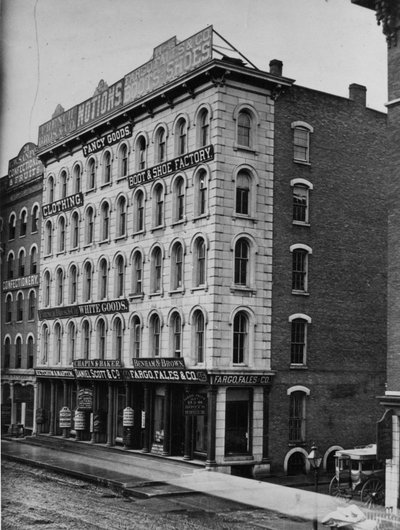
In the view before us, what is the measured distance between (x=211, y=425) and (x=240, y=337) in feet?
12.2

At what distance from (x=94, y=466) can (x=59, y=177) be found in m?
17.9

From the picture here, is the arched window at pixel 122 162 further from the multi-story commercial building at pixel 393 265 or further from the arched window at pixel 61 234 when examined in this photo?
the multi-story commercial building at pixel 393 265

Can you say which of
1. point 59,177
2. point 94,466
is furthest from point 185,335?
point 59,177

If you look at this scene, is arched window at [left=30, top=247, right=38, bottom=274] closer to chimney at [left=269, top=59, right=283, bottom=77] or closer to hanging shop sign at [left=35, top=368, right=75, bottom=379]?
hanging shop sign at [left=35, top=368, right=75, bottom=379]

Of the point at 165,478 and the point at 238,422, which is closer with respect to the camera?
the point at 165,478

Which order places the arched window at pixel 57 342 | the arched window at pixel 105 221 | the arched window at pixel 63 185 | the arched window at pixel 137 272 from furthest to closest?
the arched window at pixel 63 185 < the arched window at pixel 57 342 < the arched window at pixel 105 221 < the arched window at pixel 137 272

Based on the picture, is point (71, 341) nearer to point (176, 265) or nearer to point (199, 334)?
point (176, 265)

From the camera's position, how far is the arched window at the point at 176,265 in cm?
3456

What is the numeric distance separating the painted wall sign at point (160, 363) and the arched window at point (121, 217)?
644 cm

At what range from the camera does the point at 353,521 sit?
17156 mm

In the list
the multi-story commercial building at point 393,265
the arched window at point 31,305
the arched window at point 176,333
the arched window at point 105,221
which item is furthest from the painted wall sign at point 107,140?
the multi-story commercial building at point 393,265

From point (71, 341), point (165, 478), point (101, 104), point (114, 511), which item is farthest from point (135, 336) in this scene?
point (114, 511)

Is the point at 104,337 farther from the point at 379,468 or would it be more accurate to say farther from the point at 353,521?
the point at 353,521

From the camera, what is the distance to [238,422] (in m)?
31.9
